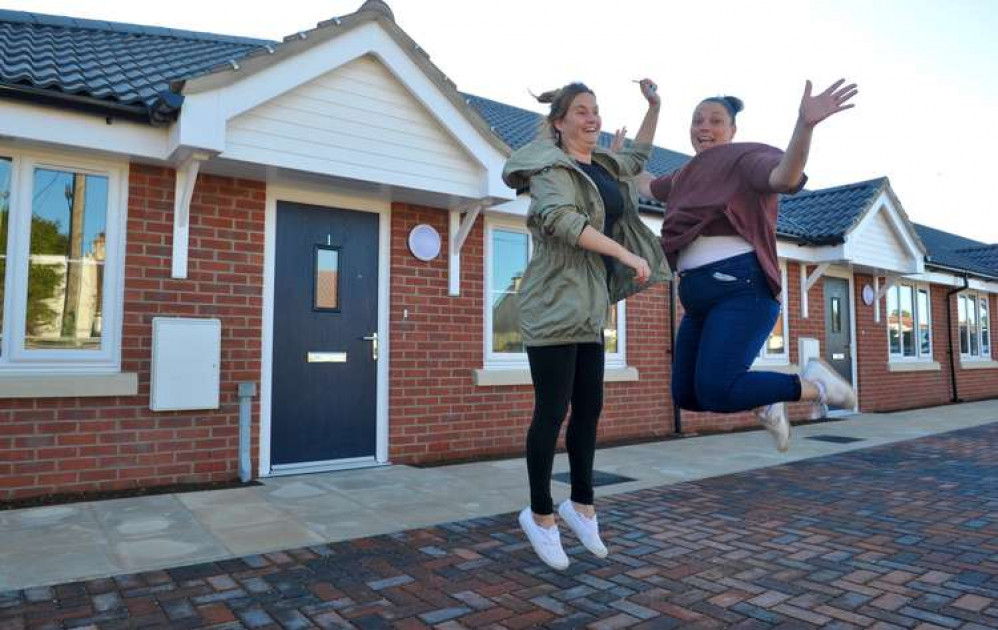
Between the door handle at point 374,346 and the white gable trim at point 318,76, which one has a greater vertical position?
the white gable trim at point 318,76

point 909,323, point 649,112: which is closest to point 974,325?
point 909,323

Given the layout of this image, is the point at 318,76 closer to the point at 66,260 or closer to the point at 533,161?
the point at 66,260

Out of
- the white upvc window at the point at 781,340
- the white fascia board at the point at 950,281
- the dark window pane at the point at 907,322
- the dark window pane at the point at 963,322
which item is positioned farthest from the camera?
the dark window pane at the point at 963,322

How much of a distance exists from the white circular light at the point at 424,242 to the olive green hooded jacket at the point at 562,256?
11.0ft

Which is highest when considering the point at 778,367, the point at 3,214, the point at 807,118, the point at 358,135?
the point at 358,135

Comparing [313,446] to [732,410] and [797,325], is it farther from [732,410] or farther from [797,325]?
[797,325]

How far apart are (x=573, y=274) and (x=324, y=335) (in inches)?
137

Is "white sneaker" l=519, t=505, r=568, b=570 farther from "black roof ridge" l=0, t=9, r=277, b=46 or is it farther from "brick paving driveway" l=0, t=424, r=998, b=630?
"black roof ridge" l=0, t=9, r=277, b=46

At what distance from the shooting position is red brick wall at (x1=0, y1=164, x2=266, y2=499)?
456cm

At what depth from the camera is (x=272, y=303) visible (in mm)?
5578

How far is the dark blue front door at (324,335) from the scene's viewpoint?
18.4 feet

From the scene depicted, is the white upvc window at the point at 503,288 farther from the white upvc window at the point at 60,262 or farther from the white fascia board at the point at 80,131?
the white upvc window at the point at 60,262

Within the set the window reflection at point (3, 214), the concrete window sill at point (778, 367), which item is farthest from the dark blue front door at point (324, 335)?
the concrete window sill at point (778, 367)

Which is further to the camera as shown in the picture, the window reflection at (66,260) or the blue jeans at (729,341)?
the window reflection at (66,260)
